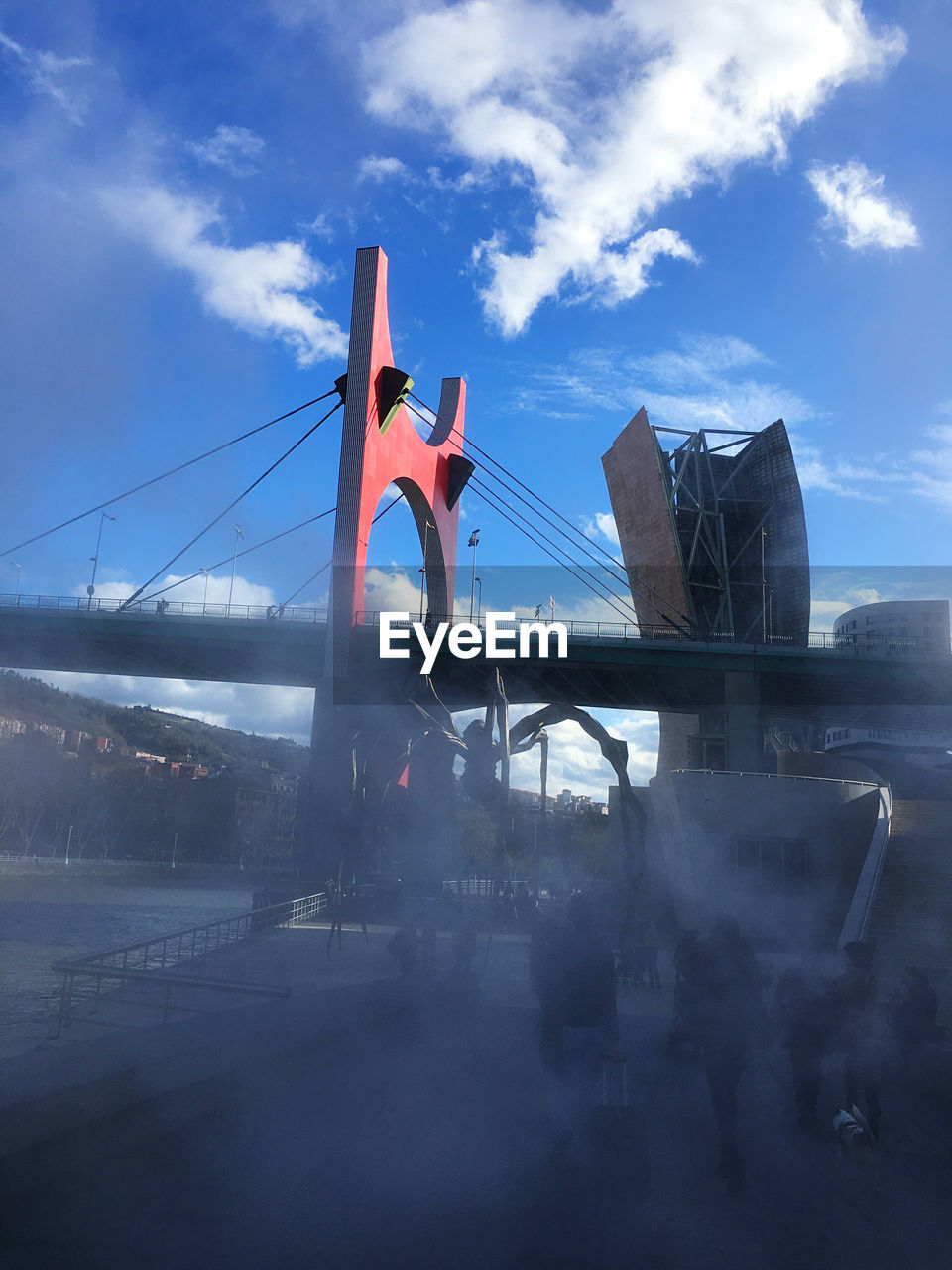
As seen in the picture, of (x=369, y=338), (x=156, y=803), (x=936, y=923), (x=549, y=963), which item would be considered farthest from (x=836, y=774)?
(x=156, y=803)

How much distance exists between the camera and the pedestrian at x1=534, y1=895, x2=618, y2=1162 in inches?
232

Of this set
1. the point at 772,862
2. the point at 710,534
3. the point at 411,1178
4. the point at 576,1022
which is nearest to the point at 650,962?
the point at 576,1022

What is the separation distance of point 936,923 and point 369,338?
31168 mm

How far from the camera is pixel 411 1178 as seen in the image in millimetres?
5066

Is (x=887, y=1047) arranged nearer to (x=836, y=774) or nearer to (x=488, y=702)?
(x=488, y=702)

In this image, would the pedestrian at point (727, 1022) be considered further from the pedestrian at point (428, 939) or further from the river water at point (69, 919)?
the river water at point (69, 919)

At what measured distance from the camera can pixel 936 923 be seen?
15477 mm

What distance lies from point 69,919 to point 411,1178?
139 feet

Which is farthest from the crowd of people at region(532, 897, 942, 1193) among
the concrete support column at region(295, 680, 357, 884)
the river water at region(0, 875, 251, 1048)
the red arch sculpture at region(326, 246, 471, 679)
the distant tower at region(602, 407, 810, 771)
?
the distant tower at region(602, 407, 810, 771)

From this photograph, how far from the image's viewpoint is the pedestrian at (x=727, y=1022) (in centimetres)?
554

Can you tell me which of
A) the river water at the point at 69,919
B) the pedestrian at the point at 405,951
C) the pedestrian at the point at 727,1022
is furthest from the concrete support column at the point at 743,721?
the pedestrian at the point at 727,1022

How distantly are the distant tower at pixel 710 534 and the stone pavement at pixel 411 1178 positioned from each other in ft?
167

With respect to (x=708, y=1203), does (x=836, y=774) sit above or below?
above

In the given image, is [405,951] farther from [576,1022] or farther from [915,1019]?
[915,1019]
